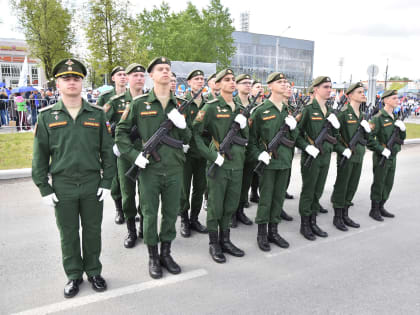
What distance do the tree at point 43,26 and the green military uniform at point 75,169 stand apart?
21.3 meters

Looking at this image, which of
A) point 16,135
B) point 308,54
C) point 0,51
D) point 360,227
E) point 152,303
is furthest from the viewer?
point 308,54

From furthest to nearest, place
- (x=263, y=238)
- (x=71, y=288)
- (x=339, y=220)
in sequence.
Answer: (x=339, y=220) → (x=263, y=238) → (x=71, y=288)

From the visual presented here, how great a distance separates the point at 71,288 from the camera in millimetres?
3203

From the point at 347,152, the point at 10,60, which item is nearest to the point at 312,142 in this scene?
the point at 347,152

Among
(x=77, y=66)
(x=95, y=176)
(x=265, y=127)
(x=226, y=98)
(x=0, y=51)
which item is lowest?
(x=95, y=176)

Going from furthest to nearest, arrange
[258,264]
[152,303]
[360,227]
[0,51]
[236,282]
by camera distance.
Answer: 1. [0,51]
2. [360,227]
3. [258,264]
4. [236,282]
5. [152,303]

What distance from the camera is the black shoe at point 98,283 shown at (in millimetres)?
3281

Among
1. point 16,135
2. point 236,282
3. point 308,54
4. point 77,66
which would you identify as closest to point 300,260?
point 236,282

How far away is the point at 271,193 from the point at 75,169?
2322 mm

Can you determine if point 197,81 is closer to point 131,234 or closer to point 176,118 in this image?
point 176,118

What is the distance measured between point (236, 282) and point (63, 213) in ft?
5.90

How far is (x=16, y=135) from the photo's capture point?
11477 millimetres

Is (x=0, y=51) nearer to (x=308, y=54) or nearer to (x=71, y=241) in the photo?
A: (x=71, y=241)

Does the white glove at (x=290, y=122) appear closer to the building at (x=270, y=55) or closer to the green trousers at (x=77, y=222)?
the green trousers at (x=77, y=222)
